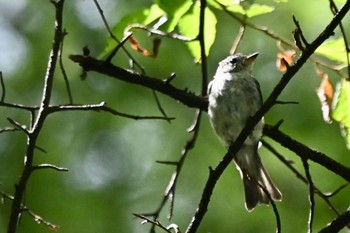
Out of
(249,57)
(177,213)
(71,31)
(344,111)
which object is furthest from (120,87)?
(344,111)

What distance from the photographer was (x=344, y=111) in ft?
8.77

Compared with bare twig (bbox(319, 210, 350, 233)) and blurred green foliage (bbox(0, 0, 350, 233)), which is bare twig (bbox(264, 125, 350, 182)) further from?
blurred green foliage (bbox(0, 0, 350, 233))

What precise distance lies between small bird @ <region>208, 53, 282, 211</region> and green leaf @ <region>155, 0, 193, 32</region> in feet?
4.19

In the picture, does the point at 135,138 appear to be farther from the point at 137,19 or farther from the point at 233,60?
the point at 137,19

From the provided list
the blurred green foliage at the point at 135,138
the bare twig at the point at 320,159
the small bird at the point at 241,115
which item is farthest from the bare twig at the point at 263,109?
the blurred green foliage at the point at 135,138

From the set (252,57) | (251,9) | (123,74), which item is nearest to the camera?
(123,74)

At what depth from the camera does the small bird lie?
391 centimetres

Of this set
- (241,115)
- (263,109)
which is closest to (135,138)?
(241,115)

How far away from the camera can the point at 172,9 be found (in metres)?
2.48

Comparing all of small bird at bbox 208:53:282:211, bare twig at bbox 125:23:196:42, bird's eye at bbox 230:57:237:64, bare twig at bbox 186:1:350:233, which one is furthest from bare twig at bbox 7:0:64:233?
bird's eye at bbox 230:57:237:64

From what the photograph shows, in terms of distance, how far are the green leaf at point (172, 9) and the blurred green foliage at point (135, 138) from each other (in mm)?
3648

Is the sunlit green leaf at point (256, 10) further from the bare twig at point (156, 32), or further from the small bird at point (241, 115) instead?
the small bird at point (241, 115)

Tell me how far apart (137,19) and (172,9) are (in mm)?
191

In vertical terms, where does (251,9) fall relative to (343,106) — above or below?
above
